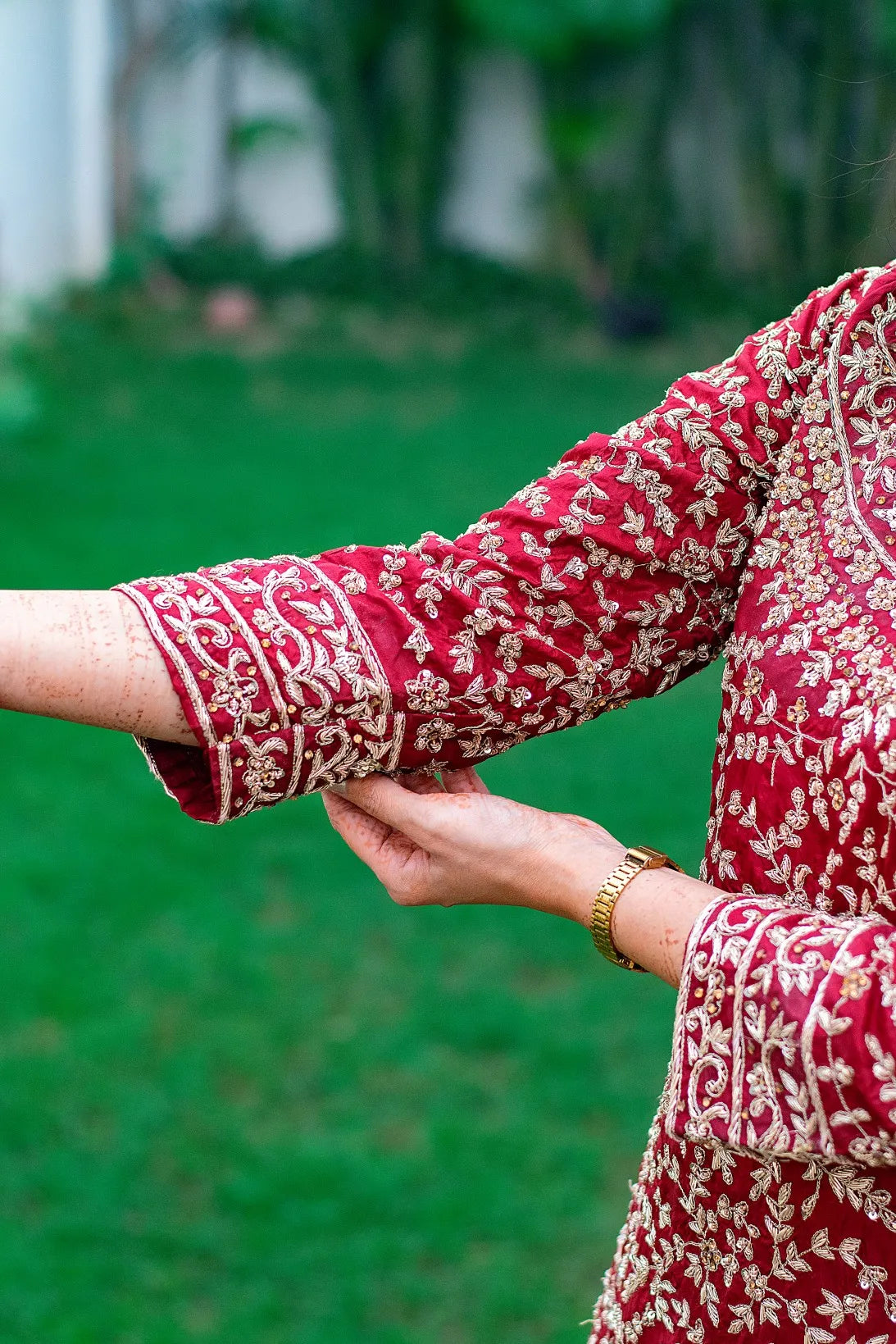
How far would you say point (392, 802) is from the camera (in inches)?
47.3

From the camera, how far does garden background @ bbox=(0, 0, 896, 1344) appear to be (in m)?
2.56

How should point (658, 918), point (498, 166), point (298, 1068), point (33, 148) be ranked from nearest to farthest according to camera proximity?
point (658, 918) → point (298, 1068) → point (33, 148) → point (498, 166)

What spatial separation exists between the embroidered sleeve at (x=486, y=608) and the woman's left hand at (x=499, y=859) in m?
0.04

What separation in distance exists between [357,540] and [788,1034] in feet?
16.3

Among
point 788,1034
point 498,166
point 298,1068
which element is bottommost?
point 298,1068

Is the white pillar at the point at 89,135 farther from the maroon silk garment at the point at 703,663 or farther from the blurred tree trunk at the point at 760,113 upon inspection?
the maroon silk garment at the point at 703,663

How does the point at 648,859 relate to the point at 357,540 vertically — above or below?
above

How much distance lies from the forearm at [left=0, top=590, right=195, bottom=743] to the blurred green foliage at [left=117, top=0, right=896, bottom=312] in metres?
9.34

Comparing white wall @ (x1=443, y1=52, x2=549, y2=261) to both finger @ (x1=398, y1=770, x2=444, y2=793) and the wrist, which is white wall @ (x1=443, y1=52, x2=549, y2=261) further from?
the wrist

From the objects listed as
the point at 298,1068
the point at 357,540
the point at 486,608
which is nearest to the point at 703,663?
the point at 486,608

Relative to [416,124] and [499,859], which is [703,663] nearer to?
[499,859]

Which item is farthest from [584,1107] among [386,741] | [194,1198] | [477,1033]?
[386,741]

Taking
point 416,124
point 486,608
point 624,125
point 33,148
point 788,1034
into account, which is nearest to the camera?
point 788,1034

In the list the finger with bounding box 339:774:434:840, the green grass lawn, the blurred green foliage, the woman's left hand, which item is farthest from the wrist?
the blurred green foliage
